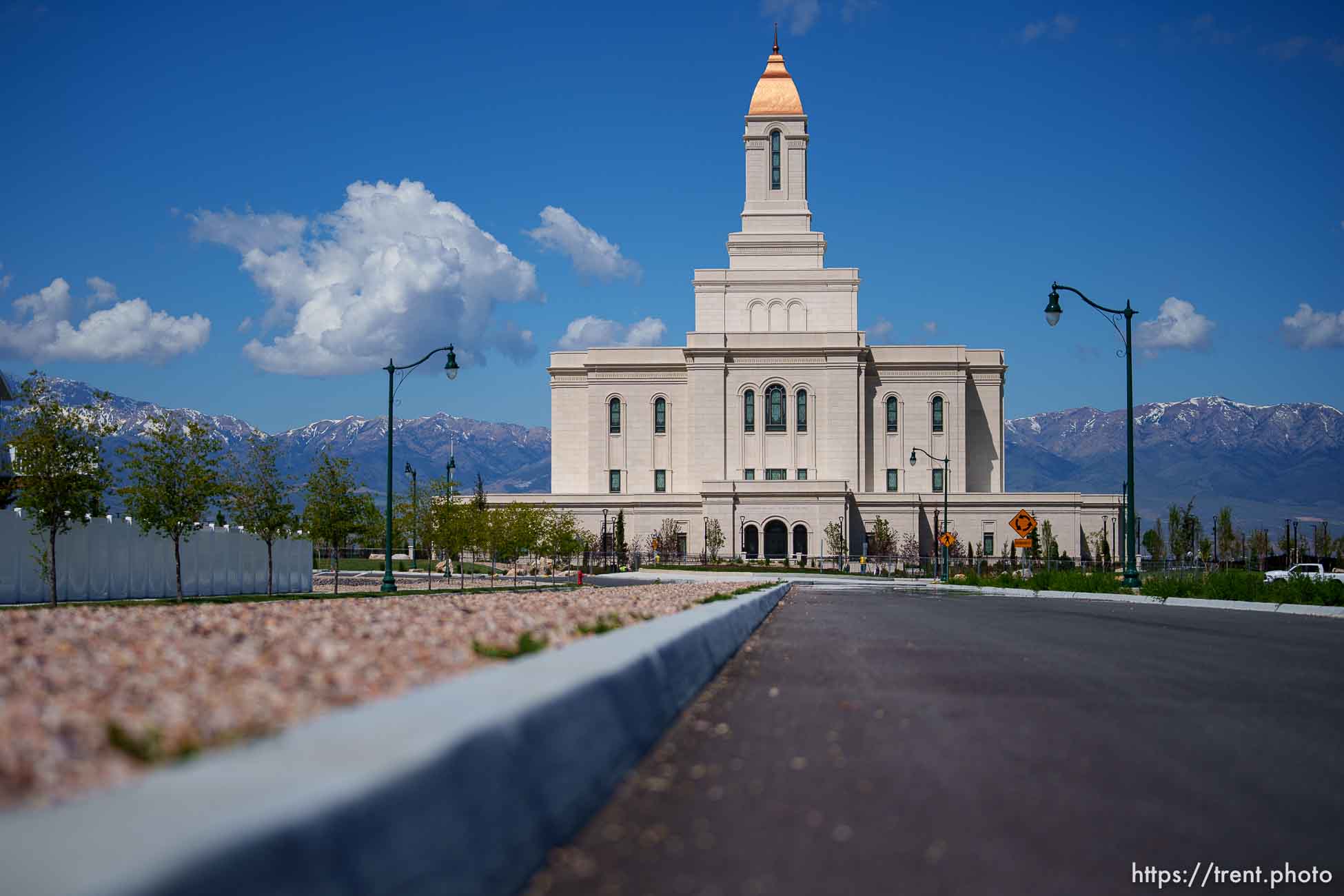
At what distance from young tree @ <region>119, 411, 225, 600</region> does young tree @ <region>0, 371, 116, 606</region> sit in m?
1.12

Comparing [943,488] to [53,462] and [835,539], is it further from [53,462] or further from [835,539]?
[53,462]

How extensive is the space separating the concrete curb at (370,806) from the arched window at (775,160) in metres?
92.5

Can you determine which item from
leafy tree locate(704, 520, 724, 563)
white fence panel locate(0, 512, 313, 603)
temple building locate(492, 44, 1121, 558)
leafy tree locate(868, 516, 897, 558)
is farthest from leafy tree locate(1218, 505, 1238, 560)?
white fence panel locate(0, 512, 313, 603)

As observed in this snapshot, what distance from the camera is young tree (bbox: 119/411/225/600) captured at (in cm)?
3108

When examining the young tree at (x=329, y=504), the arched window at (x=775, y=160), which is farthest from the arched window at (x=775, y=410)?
the young tree at (x=329, y=504)

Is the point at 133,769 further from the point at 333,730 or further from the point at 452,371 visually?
the point at 452,371

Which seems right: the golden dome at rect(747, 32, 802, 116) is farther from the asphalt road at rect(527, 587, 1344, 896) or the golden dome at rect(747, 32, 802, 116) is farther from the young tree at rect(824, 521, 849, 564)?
the asphalt road at rect(527, 587, 1344, 896)

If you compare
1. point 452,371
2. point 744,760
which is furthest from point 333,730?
point 452,371

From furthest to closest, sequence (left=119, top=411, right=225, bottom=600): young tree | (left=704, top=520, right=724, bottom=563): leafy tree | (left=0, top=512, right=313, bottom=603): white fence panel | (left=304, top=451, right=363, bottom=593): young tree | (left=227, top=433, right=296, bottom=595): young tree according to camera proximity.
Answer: (left=704, top=520, right=724, bottom=563): leafy tree
(left=304, top=451, right=363, bottom=593): young tree
(left=227, top=433, right=296, bottom=595): young tree
(left=119, top=411, right=225, bottom=600): young tree
(left=0, top=512, right=313, bottom=603): white fence panel

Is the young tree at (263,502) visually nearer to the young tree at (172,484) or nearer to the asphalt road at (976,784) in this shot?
the young tree at (172,484)

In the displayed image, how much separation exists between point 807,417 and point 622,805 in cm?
8399

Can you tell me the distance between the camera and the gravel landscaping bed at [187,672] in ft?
12.1

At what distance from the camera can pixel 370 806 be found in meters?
3.08

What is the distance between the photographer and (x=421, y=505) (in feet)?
251
